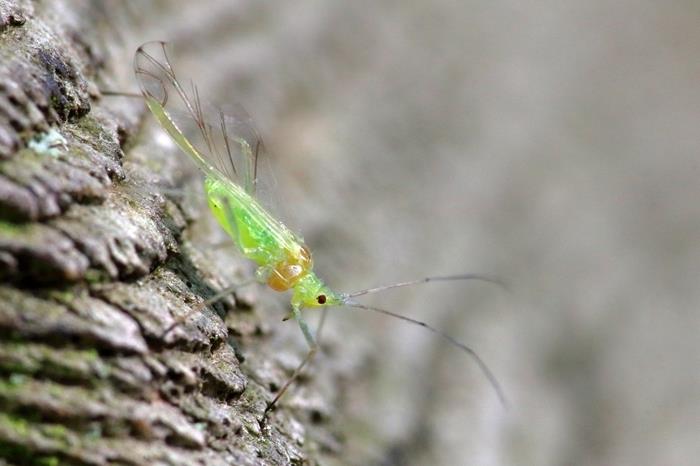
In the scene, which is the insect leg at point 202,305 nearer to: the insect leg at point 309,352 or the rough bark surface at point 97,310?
the rough bark surface at point 97,310

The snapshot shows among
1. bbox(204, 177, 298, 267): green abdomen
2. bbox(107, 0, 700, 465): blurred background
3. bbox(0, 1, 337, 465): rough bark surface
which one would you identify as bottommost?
bbox(0, 1, 337, 465): rough bark surface

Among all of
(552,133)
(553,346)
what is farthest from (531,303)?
(552,133)

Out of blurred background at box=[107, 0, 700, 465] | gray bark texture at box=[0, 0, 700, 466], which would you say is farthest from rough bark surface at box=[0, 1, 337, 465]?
blurred background at box=[107, 0, 700, 465]

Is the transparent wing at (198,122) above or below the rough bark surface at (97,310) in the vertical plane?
above

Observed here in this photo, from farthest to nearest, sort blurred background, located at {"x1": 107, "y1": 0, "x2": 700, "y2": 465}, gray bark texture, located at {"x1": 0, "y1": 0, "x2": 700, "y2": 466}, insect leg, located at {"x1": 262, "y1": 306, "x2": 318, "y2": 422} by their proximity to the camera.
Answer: blurred background, located at {"x1": 107, "y1": 0, "x2": 700, "y2": 465}
insect leg, located at {"x1": 262, "y1": 306, "x2": 318, "y2": 422}
gray bark texture, located at {"x1": 0, "y1": 0, "x2": 700, "y2": 466}

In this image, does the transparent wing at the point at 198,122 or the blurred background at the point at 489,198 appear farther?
the blurred background at the point at 489,198

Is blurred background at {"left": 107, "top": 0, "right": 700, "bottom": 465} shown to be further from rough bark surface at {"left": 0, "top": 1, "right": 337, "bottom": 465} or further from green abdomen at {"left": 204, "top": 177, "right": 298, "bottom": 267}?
rough bark surface at {"left": 0, "top": 1, "right": 337, "bottom": 465}

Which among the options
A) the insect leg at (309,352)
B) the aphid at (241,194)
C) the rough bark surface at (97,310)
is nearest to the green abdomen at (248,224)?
the aphid at (241,194)
